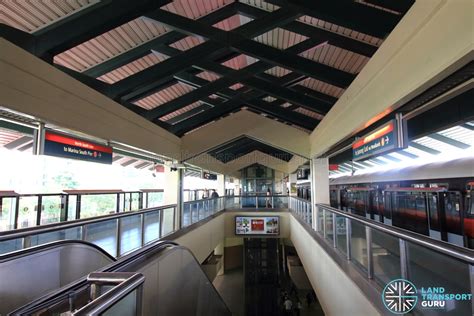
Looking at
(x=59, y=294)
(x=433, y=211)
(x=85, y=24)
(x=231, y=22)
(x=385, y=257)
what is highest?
(x=231, y=22)

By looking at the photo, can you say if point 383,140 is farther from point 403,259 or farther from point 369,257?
point 403,259

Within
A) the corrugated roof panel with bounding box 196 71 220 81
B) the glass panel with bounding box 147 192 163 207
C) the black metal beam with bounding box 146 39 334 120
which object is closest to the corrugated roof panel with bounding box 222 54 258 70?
the corrugated roof panel with bounding box 196 71 220 81

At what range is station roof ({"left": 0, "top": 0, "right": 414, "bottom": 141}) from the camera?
401 centimetres

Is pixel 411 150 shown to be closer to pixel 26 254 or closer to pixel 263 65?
pixel 263 65

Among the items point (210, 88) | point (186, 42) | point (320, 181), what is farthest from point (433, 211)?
point (186, 42)

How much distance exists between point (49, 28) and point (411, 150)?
70.6 feet

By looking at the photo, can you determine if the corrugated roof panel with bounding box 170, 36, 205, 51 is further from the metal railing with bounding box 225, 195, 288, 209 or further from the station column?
the metal railing with bounding box 225, 195, 288, 209

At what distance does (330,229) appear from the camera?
5.25 meters

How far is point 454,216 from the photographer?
581cm

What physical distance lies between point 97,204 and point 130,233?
117 inches

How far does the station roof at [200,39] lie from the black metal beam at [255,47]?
0.07 ft

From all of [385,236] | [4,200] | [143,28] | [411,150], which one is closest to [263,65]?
[143,28]

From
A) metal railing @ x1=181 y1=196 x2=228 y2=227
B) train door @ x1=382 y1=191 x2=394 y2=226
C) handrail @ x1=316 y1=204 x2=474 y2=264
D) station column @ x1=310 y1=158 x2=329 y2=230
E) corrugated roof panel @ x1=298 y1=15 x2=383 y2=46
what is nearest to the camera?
handrail @ x1=316 y1=204 x2=474 y2=264

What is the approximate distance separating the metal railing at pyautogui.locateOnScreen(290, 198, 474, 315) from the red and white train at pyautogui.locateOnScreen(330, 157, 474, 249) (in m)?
3.51
